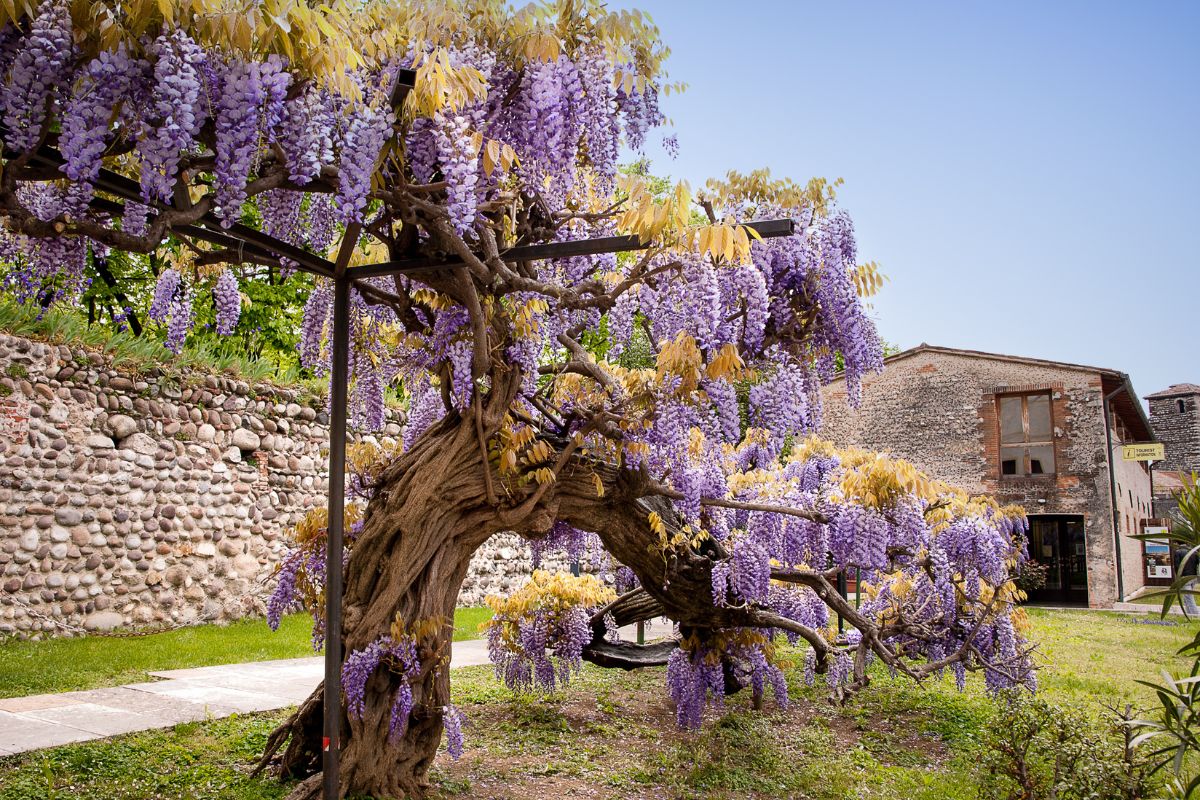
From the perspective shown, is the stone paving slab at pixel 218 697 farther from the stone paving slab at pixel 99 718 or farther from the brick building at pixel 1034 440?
the brick building at pixel 1034 440

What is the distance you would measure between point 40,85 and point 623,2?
1.78 metres

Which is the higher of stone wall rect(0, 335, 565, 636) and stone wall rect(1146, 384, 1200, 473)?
stone wall rect(1146, 384, 1200, 473)

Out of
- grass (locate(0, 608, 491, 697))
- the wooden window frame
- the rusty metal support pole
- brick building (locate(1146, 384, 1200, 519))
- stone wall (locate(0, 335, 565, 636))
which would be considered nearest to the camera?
the rusty metal support pole

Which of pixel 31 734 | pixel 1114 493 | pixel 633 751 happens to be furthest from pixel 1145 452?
pixel 31 734

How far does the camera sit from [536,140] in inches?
112

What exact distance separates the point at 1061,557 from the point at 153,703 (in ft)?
49.5

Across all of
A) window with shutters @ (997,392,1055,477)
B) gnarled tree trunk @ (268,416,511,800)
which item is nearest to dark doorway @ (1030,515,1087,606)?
window with shutters @ (997,392,1055,477)

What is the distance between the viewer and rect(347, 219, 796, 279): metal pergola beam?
2746 millimetres

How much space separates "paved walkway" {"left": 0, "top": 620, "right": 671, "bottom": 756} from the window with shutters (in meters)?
13.3

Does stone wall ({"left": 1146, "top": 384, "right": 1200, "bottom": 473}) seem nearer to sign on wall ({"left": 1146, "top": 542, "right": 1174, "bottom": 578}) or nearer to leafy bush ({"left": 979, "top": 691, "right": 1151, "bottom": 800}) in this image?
sign on wall ({"left": 1146, "top": 542, "right": 1174, "bottom": 578})

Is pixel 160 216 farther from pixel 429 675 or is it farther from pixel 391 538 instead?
pixel 429 675

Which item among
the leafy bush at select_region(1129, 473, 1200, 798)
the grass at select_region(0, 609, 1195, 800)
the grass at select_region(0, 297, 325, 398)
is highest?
the grass at select_region(0, 297, 325, 398)

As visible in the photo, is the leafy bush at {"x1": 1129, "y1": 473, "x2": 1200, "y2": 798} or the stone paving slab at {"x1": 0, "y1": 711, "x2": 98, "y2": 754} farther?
the stone paving slab at {"x1": 0, "y1": 711, "x2": 98, "y2": 754}

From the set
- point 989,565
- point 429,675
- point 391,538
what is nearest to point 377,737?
point 429,675
